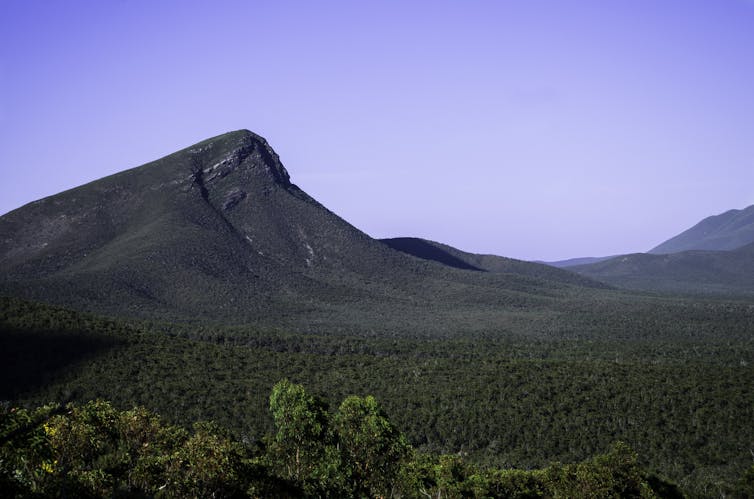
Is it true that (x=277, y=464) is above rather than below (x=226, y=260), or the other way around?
below

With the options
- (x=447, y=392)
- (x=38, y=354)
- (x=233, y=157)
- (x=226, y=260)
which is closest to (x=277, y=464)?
(x=447, y=392)

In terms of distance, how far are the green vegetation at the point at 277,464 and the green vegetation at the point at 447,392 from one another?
1191cm

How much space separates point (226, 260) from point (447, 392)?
80977 millimetres

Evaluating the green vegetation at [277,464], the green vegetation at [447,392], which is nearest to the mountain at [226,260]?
the green vegetation at [447,392]

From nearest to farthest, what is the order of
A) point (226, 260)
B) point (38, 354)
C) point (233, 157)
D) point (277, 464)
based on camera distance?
point (277, 464), point (38, 354), point (226, 260), point (233, 157)

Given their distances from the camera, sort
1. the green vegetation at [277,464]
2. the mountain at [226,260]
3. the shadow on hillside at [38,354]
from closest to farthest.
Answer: the green vegetation at [277,464]
the shadow on hillside at [38,354]
the mountain at [226,260]

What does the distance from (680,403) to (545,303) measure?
263ft

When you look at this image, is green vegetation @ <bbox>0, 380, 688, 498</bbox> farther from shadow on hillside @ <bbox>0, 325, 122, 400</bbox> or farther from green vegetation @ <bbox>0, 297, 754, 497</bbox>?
shadow on hillside @ <bbox>0, 325, 122, 400</bbox>

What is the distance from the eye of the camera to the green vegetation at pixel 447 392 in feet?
151

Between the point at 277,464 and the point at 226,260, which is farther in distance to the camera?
the point at 226,260

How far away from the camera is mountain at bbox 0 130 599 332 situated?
106m

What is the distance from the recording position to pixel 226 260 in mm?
127375

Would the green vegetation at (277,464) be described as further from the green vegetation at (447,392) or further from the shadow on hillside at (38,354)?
the shadow on hillside at (38,354)

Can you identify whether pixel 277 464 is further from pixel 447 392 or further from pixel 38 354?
pixel 38 354
